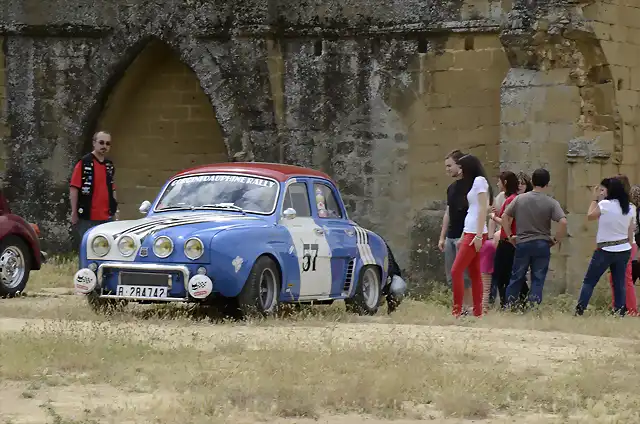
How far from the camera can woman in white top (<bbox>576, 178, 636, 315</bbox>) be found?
14.4 metres

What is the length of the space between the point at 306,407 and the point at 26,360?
2280 mm

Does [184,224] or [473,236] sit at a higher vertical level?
[184,224]

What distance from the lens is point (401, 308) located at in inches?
616

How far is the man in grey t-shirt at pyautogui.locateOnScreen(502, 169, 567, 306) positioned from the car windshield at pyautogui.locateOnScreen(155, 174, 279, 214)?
2.68 metres

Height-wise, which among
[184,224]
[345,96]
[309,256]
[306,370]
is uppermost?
[345,96]

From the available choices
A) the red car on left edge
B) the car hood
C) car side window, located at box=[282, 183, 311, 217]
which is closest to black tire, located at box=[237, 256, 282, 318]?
the car hood

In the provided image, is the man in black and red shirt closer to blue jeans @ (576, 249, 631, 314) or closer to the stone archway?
blue jeans @ (576, 249, 631, 314)

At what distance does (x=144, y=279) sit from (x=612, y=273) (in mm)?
4884

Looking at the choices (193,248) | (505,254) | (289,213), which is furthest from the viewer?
(505,254)


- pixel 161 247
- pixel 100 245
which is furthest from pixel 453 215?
pixel 100 245

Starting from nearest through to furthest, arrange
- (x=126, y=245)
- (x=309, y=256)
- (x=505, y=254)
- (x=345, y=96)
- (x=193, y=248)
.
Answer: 1. (x=193, y=248)
2. (x=126, y=245)
3. (x=309, y=256)
4. (x=505, y=254)
5. (x=345, y=96)

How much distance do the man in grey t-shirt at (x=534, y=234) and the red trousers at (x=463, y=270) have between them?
0.69 metres

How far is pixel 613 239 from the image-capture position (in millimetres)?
14344

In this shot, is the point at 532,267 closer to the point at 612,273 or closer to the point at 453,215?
the point at 612,273
